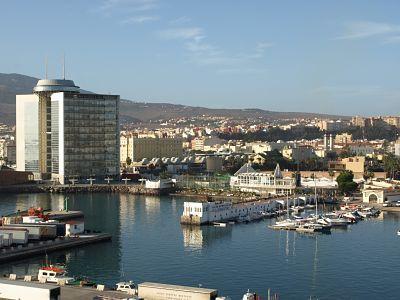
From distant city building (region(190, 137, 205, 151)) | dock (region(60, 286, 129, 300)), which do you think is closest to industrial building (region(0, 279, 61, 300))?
dock (region(60, 286, 129, 300))

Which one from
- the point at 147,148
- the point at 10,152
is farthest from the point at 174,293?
the point at 10,152

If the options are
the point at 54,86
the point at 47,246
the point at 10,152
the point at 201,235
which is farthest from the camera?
the point at 10,152

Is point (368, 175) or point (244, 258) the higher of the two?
point (368, 175)

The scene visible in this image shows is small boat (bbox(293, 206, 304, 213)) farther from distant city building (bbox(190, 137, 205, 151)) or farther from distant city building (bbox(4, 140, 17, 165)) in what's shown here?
distant city building (bbox(190, 137, 205, 151))

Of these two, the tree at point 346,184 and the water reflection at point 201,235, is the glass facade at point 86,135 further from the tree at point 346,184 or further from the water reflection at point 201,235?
the water reflection at point 201,235

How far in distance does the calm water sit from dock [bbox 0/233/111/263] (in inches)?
10.7

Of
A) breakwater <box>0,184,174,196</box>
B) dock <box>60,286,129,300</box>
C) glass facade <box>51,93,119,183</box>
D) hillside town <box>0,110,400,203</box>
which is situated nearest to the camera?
dock <box>60,286,129,300</box>

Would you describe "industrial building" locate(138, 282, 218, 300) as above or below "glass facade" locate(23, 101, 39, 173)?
below

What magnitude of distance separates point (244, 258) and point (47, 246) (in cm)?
→ 573

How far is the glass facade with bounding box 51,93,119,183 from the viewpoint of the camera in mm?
43562

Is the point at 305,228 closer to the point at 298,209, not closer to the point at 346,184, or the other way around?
the point at 298,209

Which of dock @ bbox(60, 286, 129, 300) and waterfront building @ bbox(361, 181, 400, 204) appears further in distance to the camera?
waterfront building @ bbox(361, 181, 400, 204)

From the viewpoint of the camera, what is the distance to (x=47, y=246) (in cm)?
2025

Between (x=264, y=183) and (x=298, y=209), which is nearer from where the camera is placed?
(x=298, y=209)
